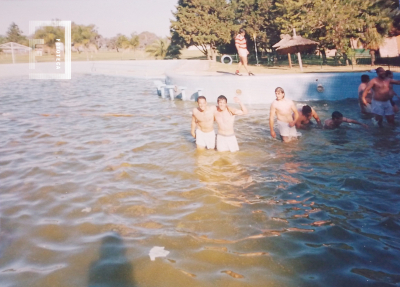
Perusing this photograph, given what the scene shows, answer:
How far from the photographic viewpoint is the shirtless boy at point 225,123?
643 cm

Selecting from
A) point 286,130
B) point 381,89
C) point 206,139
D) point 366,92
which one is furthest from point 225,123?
point 381,89

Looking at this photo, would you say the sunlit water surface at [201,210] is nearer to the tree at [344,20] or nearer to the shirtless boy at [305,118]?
the shirtless boy at [305,118]

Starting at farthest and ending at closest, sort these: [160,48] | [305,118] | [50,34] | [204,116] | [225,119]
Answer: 1. [160,48]
2. [50,34]
3. [305,118]
4. [204,116]
5. [225,119]

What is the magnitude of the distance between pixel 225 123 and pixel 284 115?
1.53 meters

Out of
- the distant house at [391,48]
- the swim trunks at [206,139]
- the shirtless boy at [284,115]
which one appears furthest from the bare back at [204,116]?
the distant house at [391,48]

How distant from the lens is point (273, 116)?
7.20 metres

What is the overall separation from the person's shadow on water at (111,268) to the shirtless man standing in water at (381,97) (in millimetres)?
7074

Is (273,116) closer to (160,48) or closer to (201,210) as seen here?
(201,210)

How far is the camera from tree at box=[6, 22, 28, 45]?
58.1 metres

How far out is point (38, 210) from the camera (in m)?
4.83

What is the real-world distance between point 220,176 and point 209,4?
30876 millimetres

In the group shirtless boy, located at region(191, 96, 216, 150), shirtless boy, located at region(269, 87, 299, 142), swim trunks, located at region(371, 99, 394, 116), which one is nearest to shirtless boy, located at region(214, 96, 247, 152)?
shirtless boy, located at region(191, 96, 216, 150)

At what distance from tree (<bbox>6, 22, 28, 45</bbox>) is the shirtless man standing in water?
62.6m

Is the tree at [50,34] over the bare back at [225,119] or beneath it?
over
